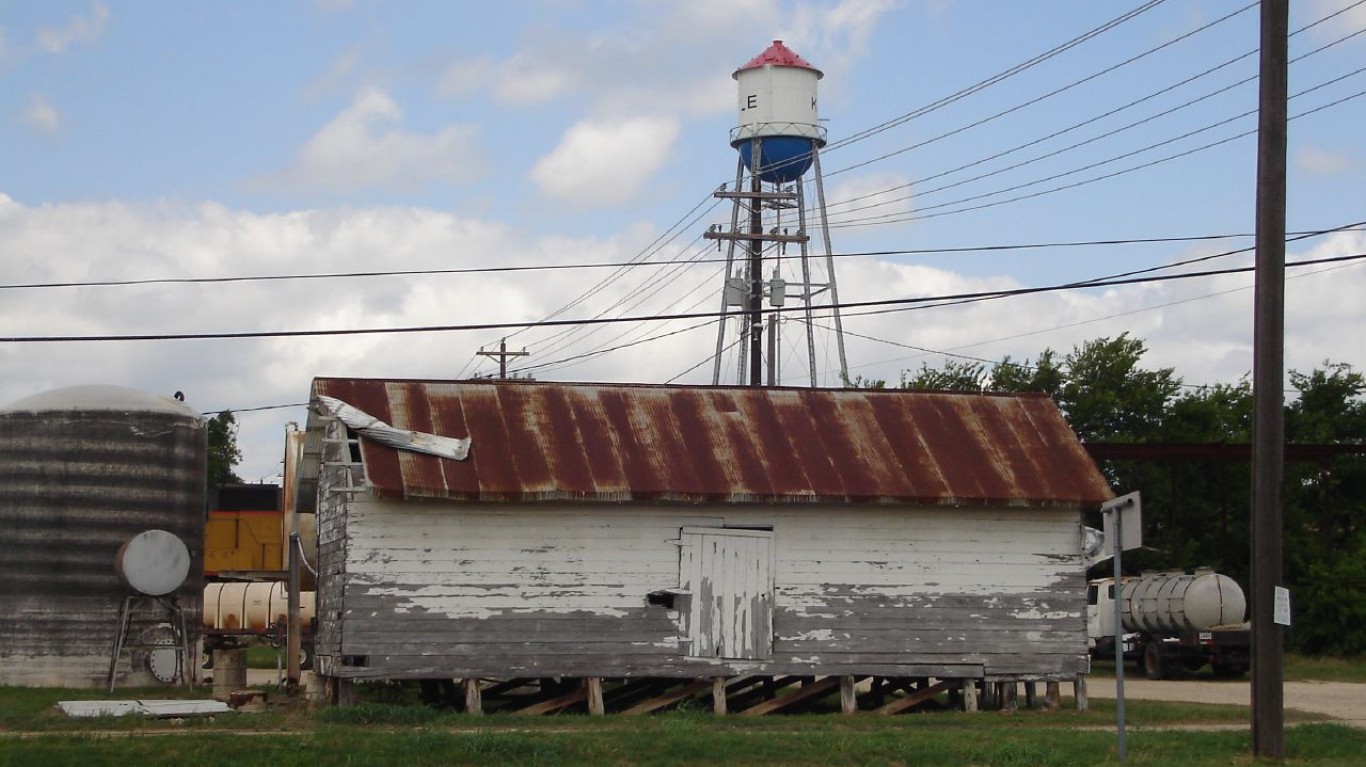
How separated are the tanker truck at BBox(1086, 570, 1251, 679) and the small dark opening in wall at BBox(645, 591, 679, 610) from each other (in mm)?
18488

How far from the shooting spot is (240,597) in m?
47.6

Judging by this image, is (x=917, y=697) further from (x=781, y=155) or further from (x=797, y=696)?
(x=781, y=155)

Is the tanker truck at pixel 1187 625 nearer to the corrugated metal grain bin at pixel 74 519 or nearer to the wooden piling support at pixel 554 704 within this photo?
the wooden piling support at pixel 554 704

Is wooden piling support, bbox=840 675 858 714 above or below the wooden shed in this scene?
below

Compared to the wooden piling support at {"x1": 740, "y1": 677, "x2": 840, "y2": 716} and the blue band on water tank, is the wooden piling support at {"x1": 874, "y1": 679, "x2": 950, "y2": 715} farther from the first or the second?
the blue band on water tank

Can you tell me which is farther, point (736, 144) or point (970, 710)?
point (736, 144)

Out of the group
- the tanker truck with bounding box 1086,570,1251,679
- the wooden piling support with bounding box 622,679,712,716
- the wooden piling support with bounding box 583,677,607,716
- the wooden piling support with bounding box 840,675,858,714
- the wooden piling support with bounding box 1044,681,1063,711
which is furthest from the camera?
the tanker truck with bounding box 1086,570,1251,679

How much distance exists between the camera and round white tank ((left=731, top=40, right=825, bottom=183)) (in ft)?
154

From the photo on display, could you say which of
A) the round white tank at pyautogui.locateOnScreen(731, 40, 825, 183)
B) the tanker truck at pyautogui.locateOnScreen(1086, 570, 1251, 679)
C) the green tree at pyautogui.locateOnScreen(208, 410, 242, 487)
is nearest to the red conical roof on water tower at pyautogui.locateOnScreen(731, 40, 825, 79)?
the round white tank at pyautogui.locateOnScreen(731, 40, 825, 183)

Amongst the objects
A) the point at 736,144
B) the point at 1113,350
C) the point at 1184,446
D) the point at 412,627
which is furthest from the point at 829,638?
the point at 1113,350

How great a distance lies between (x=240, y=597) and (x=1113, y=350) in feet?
114

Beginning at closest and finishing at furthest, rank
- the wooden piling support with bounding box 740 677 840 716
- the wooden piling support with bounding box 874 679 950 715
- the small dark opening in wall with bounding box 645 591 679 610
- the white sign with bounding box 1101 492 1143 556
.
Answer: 1. the white sign with bounding box 1101 492 1143 556
2. the small dark opening in wall with bounding box 645 591 679 610
3. the wooden piling support with bounding box 740 677 840 716
4. the wooden piling support with bounding box 874 679 950 715

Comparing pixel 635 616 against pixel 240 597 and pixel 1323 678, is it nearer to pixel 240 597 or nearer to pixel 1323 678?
pixel 1323 678

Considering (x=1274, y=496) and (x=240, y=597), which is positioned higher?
(x=1274, y=496)
